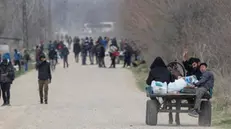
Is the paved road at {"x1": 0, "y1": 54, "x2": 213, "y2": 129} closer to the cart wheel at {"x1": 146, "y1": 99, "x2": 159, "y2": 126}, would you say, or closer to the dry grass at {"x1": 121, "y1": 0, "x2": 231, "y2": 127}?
the cart wheel at {"x1": 146, "y1": 99, "x2": 159, "y2": 126}

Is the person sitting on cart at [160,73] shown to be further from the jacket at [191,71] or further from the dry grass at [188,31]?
the dry grass at [188,31]

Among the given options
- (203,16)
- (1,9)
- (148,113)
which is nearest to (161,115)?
(148,113)

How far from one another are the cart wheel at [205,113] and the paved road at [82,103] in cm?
32

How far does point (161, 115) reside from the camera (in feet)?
82.9

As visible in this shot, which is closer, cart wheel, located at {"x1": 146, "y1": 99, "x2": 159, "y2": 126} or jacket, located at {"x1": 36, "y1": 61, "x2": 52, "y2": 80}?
cart wheel, located at {"x1": 146, "y1": 99, "x2": 159, "y2": 126}

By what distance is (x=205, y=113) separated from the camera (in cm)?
2002

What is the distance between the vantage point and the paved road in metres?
22.1

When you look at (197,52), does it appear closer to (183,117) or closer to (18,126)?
(183,117)

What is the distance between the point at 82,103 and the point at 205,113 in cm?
1110

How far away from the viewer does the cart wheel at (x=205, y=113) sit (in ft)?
65.5

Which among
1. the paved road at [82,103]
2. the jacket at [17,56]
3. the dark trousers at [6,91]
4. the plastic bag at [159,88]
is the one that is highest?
the plastic bag at [159,88]

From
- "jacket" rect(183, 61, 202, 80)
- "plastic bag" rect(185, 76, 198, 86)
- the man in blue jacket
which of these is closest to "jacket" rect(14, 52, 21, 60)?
the man in blue jacket

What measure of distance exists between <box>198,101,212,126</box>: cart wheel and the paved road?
319 millimetres

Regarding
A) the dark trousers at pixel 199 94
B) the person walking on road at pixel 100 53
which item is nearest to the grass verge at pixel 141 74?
the person walking on road at pixel 100 53
